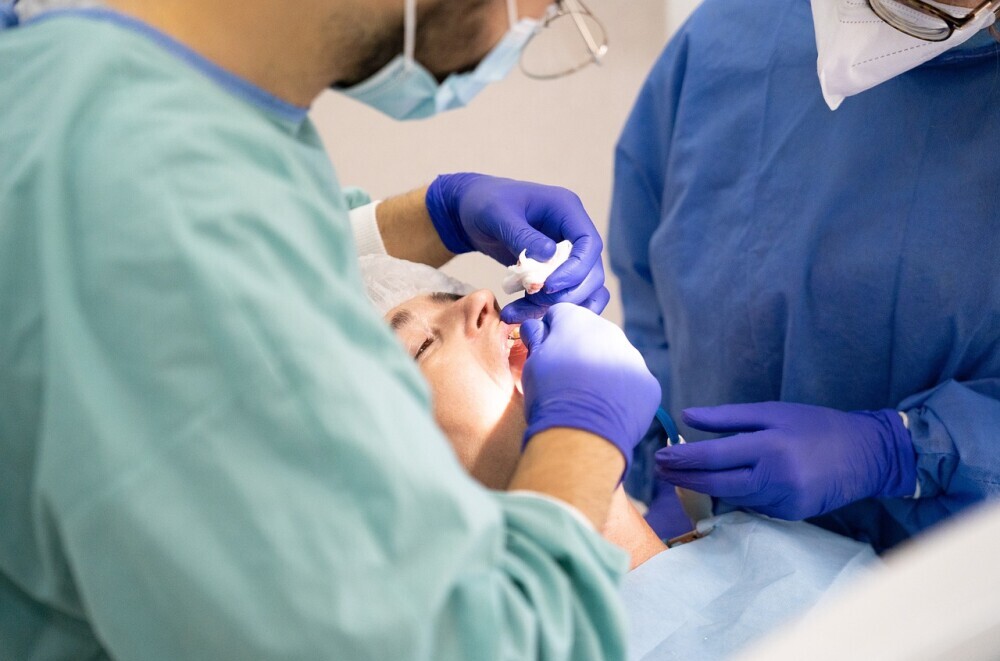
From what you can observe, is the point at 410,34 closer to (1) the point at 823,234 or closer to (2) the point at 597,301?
(2) the point at 597,301

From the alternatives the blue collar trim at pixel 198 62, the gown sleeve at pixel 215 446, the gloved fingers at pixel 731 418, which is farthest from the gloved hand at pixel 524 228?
the gown sleeve at pixel 215 446

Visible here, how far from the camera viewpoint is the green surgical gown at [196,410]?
71cm

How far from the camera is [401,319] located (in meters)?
1.66

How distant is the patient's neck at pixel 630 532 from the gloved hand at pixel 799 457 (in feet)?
0.36

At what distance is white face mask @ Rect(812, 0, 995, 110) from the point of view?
4.67 ft

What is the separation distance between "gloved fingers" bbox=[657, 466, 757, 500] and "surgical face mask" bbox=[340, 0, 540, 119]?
0.84 meters

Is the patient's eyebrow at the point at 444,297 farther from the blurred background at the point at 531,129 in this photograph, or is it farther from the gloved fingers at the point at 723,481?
the blurred background at the point at 531,129

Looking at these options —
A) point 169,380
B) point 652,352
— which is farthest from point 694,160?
point 169,380

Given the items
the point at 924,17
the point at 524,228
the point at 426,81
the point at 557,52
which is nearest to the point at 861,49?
the point at 924,17

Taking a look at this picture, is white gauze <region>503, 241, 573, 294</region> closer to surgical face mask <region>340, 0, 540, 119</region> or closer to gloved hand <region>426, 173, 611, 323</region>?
gloved hand <region>426, 173, 611, 323</region>

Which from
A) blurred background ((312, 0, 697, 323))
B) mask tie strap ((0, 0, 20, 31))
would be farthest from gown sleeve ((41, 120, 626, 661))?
blurred background ((312, 0, 697, 323))

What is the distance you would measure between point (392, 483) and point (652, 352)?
54.9 inches

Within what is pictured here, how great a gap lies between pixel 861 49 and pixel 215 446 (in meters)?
1.19

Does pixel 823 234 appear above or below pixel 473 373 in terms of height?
above
